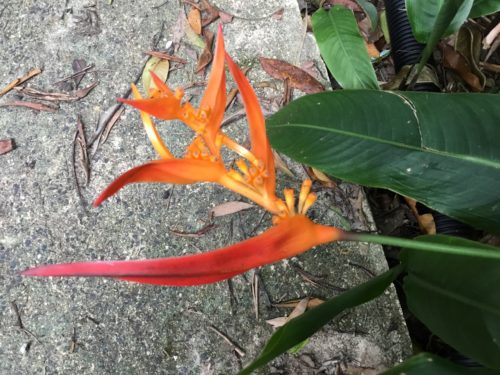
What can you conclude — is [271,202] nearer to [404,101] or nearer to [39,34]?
[404,101]

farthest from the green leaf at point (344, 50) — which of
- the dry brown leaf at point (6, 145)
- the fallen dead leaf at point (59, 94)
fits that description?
the dry brown leaf at point (6, 145)

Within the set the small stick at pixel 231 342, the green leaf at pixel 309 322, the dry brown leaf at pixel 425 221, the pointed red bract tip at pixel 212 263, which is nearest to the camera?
the pointed red bract tip at pixel 212 263

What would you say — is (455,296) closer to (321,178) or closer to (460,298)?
(460,298)

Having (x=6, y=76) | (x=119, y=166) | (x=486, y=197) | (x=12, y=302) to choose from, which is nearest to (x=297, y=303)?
(x=486, y=197)

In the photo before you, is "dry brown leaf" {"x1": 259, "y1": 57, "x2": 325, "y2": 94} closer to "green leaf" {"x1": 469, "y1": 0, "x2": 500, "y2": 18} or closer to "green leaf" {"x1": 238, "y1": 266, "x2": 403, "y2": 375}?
"green leaf" {"x1": 469, "y1": 0, "x2": 500, "y2": 18}

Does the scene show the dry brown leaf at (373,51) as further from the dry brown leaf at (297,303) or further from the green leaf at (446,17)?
the dry brown leaf at (297,303)

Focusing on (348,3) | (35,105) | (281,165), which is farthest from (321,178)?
(35,105)
